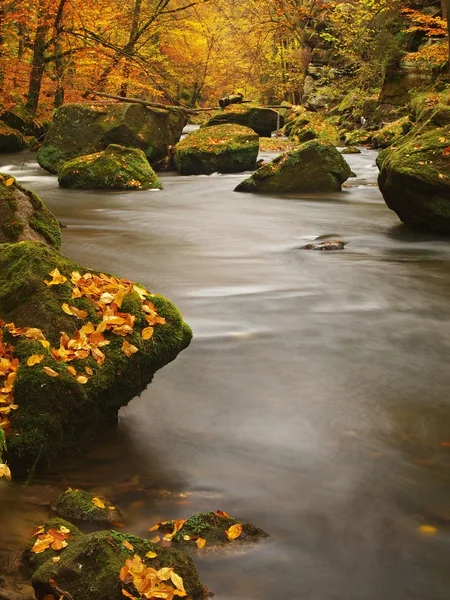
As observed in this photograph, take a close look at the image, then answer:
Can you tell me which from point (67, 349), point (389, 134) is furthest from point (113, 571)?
point (389, 134)

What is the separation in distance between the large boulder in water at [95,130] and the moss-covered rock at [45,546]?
14.3 m

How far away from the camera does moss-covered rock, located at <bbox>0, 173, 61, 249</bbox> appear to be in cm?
528

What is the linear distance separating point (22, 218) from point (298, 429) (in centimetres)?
301

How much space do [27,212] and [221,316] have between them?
186 cm

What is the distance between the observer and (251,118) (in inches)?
912

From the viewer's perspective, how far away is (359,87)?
92.9 feet

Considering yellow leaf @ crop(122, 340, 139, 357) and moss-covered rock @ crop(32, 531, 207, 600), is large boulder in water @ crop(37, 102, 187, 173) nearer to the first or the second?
yellow leaf @ crop(122, 340, 139, 357)

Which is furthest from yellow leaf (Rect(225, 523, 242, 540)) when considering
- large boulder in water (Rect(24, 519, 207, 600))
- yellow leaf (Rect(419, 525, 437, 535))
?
yellow leaf (Rect(419, 525, 437, 535))

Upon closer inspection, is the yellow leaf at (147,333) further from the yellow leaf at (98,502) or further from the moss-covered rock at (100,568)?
the moss-covered rock at (100,568)

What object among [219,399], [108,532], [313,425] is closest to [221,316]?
[219,399]

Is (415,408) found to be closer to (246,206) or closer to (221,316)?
(221,316)

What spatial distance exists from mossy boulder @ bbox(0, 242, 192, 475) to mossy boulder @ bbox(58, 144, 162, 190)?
10418 mm

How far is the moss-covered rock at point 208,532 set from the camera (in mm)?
2686

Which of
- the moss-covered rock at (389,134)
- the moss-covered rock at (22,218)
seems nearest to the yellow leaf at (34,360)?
the moss-covered rock at (22,218)
